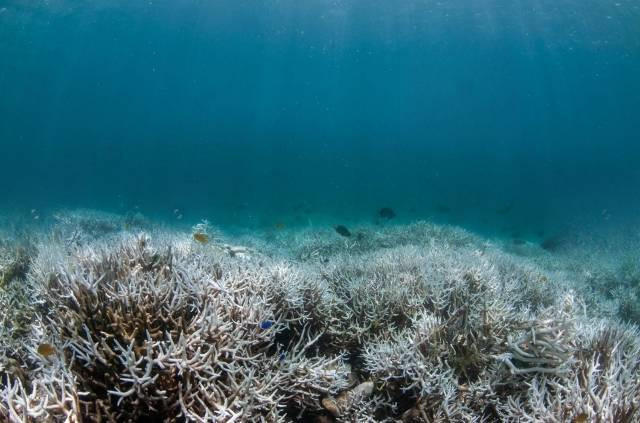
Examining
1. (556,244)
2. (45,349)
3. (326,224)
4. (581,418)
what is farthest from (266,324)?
(326,224)

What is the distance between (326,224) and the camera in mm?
27453

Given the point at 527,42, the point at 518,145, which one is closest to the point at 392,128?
the point at 518,145

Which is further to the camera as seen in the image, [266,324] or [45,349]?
[266,324]

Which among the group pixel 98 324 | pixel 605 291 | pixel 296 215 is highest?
pixel 98 324

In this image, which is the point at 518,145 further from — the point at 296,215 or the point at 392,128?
the point at 296,215

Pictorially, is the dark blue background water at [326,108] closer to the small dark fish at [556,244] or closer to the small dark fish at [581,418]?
the small dark fish at [556,244]

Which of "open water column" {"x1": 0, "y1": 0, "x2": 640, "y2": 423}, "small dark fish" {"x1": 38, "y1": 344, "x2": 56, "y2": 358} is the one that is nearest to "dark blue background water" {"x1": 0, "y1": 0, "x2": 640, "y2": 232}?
"open water column" {"x1": 0, "y1": 0, "x2": 640, "y2": 423}

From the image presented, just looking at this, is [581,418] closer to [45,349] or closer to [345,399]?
[345,399]

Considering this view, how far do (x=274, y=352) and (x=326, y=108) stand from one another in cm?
13644

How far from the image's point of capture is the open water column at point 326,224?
257cm

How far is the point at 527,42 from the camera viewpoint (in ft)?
147

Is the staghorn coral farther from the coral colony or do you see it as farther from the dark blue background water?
the dark blue background water

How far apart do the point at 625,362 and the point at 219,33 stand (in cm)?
5555

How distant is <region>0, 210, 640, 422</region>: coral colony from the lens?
226 centimetres
